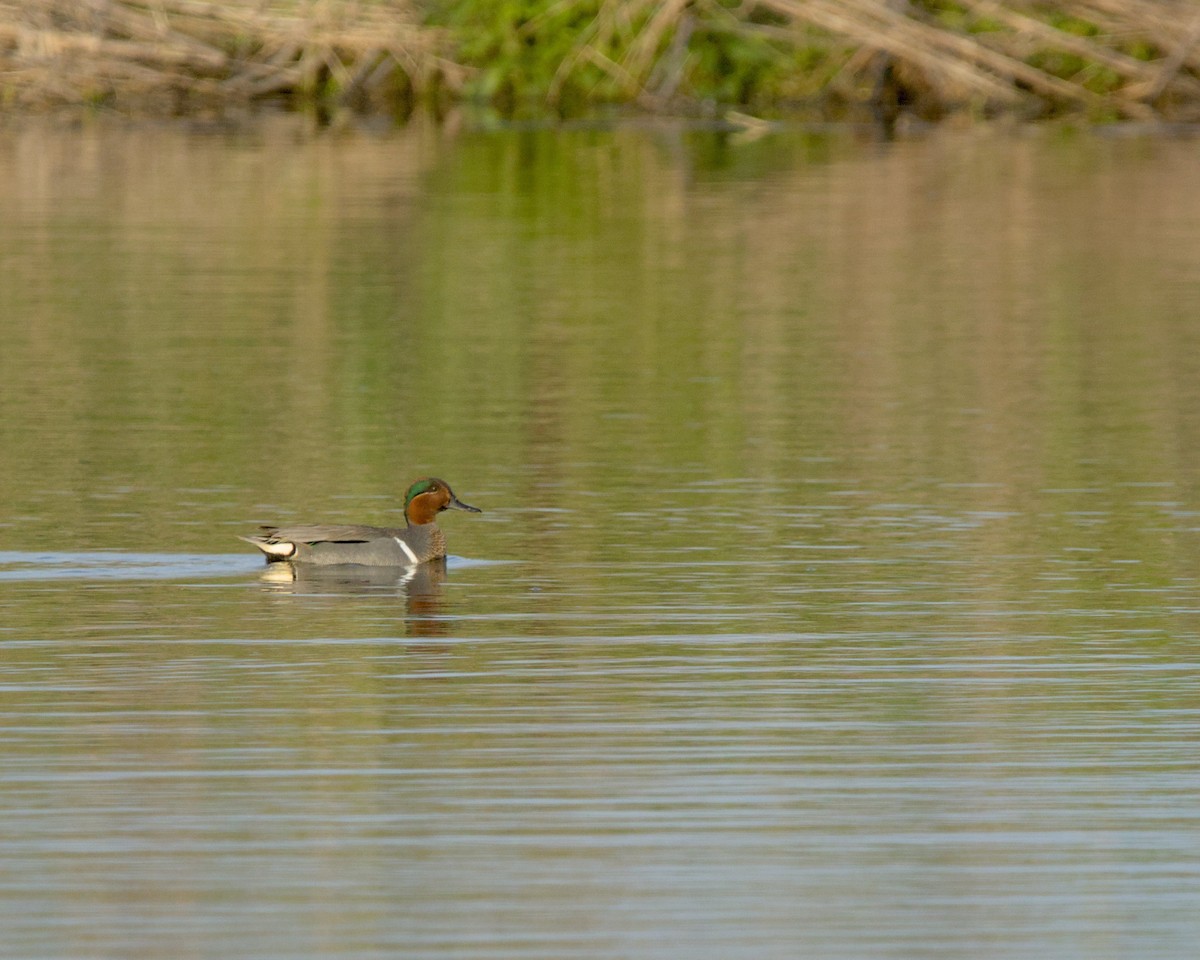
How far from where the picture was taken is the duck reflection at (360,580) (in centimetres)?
1074

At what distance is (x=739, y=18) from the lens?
1487 inches

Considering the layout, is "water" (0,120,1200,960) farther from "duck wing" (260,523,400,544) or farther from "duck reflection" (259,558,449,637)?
"duck wing" (260,523,400,544)

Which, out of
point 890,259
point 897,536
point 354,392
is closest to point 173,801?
point 897,536

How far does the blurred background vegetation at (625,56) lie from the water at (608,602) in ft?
39.8

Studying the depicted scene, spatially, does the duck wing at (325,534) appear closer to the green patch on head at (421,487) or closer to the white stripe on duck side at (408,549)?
the white stripe on duck side at (408,549)

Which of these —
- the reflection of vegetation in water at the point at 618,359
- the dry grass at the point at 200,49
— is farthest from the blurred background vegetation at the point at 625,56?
the reflection of vegetation in water at the point at 618,359

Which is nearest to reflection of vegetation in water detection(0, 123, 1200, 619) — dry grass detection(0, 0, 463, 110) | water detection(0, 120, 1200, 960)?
water detection(0, 120, 1200, 960)

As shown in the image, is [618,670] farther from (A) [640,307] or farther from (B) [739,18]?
(B) [739,18]

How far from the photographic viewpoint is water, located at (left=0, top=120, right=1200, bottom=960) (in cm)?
670

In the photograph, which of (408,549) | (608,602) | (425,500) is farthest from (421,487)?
(608,602)

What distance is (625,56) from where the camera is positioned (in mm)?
37812

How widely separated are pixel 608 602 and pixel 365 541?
1.12 metres

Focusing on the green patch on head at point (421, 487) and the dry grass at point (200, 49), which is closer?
the green patch on head at point (421, 487)

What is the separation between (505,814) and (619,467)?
6.33m
